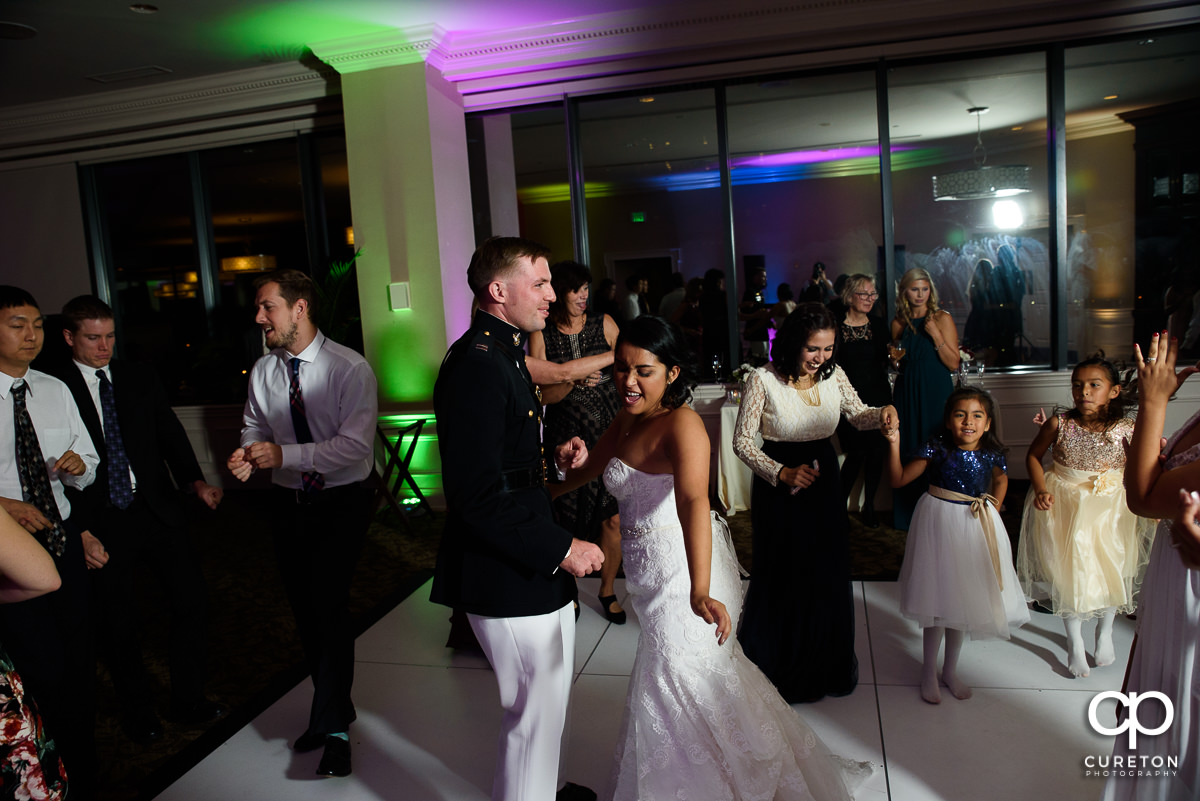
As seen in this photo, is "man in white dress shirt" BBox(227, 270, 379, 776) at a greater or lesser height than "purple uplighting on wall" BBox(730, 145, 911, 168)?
lesser

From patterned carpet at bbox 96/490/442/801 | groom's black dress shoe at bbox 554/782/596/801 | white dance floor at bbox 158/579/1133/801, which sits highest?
groom's black dress shoe at bbox 554/782/596/801

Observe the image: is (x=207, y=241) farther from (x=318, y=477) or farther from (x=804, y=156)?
(x=318, y=477)

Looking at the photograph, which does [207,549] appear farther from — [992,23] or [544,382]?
[992,23]

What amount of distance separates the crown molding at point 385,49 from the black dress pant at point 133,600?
4.07 meters

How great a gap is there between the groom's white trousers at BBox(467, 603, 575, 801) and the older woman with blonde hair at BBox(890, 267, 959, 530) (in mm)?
3769

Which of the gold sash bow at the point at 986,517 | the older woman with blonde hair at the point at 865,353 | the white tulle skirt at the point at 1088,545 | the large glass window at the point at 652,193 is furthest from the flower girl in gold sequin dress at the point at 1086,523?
the large glass window at the point at 652,193

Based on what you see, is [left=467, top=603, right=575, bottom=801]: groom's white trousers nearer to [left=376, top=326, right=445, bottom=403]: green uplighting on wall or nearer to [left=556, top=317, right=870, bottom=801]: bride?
[left=556, top=317, right=870, bottom=801]: bride

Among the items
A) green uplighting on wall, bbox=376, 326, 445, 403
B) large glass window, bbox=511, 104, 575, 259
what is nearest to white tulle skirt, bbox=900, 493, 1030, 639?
green uplighting on wall, bbox=376, 326, 445, 403

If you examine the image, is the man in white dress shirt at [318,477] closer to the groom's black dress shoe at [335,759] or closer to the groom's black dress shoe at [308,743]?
the groom's black dress shoe at [335,759]

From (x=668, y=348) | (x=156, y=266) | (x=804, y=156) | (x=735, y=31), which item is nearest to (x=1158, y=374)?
(x=668, y=348)

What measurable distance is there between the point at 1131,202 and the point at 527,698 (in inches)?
258

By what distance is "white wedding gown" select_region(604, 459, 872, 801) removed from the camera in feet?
7.03

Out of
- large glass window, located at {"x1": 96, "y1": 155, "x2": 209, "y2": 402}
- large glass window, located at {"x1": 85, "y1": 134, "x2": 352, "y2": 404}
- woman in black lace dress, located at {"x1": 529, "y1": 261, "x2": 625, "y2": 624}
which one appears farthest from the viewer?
large glass window, located at {"x1": 96, "y1": 155, "x2": 209, "y2": 402}

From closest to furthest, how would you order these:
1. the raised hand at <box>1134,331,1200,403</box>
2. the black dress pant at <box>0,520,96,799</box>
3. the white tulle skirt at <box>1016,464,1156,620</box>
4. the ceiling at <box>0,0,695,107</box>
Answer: the raised hand at <box>1134,331,1200,403</box>
the black dress pant at <box>0,520,96,799</box>
the white tulle skirt at <box>1016,464,1156,620</box>
the ceiling at <box>0,0,695,107</box>
